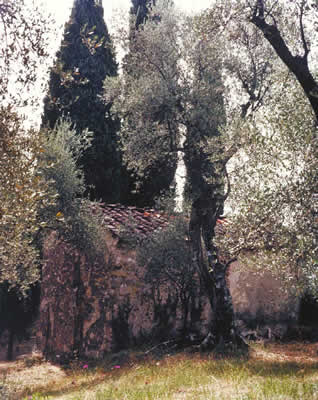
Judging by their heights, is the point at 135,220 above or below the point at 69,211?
below

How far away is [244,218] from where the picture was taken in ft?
38.3

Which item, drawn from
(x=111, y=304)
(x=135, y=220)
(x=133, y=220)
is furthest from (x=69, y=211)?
(x=111, y=304)

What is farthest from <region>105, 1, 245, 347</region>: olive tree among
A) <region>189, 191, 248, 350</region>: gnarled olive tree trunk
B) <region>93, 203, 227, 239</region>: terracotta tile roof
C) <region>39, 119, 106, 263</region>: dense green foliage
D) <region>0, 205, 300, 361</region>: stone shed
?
<region>39, 119, 106, 263</region>: dense green foliage

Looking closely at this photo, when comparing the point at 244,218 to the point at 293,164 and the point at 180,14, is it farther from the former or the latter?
the point at 180,14

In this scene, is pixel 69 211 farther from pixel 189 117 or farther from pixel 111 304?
pixel 189 117

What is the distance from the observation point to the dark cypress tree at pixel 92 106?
2077 cm

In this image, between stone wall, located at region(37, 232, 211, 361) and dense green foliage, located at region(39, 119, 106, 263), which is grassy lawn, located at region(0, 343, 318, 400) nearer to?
stone wall, located at region(37, 232, 211, 361)

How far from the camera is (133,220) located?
15.7m

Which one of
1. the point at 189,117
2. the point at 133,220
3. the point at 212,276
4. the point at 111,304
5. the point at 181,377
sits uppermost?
the point at 189,117

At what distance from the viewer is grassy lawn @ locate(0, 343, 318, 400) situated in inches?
323

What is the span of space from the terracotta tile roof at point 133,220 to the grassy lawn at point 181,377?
3.74m

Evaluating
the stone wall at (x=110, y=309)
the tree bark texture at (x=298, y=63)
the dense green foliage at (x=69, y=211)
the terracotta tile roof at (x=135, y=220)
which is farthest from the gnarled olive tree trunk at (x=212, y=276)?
the tree bark texture at (x=298, y=63)

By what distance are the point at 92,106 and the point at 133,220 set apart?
25.2 ft

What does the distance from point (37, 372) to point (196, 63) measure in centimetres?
956
